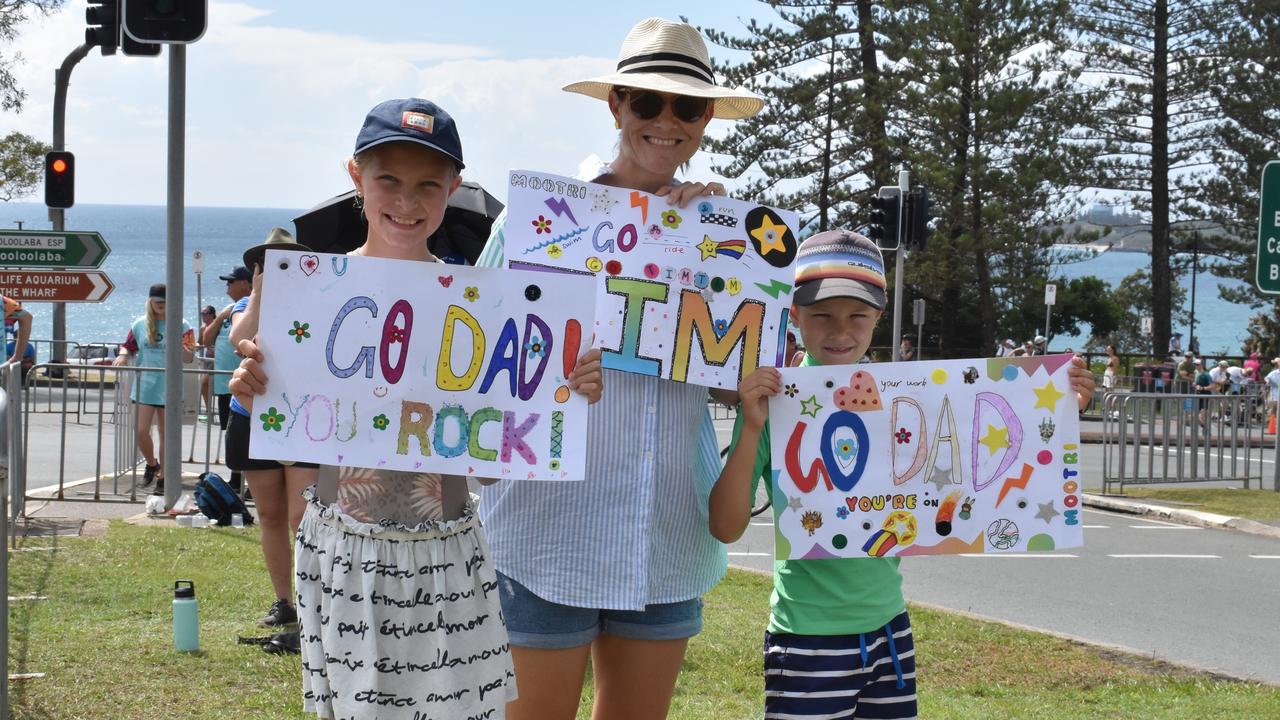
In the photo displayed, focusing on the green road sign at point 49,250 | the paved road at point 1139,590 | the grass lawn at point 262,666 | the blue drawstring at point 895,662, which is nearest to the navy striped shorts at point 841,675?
the blue drawstring at point 895,662

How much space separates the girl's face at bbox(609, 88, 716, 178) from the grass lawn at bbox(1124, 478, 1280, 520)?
12526mm

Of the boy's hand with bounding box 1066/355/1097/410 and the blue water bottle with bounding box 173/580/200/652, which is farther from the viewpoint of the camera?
the blue water bottle with bounding box 173/580/200/652

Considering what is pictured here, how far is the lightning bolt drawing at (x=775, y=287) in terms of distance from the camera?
3619 millimetres

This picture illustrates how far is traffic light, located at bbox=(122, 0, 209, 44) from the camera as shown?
410 inches

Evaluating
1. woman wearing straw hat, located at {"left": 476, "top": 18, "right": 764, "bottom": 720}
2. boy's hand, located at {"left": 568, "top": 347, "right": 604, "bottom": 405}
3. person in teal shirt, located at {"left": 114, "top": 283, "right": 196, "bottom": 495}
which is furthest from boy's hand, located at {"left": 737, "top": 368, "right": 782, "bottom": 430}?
person in teal shirt, located at {"left": 114, "top": 283, "right": 196, "bottom": 495}

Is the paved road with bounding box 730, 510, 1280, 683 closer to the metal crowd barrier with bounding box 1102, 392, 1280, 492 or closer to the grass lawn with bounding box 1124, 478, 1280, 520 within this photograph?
the grass lawn with bounding box 1124, 478, 1280, 520

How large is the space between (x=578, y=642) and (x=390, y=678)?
0.53 metres

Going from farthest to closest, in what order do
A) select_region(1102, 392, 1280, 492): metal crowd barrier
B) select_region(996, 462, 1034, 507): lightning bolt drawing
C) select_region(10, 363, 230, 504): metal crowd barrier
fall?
select_region(1102, 392, 1280, 492): metal crowd barrier
select_region(10, 363, 230, 504): metal crowd barrier
select_region(996, 462, 1034, 507): lightning bolt drawing

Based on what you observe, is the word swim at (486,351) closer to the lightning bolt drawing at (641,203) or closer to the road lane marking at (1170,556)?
the lightning bolt drawing at (641,203)

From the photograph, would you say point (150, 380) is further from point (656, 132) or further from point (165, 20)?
point (656, 132)

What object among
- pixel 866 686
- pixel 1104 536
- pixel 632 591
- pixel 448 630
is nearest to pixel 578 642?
pixel 632 591

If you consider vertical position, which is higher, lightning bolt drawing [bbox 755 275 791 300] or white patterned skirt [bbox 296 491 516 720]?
lightning bolt drawing [bbox 755 275 791 300]

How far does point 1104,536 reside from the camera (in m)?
13.0

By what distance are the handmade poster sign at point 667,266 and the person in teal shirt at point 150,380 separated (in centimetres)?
984
